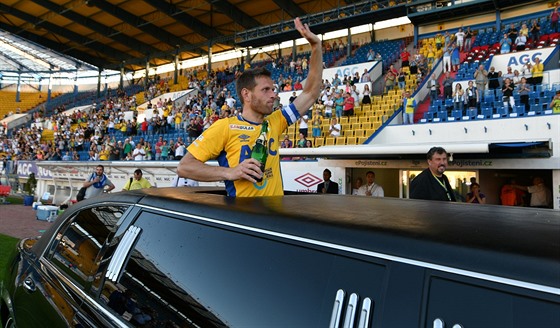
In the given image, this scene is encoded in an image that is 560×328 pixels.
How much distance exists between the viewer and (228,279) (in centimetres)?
156

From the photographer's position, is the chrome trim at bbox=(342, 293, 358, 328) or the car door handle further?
the car door handle

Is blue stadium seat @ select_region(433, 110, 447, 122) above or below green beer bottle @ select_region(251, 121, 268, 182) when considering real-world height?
→ above

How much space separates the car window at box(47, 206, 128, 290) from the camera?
7.24ft

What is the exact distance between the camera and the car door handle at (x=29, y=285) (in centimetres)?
257

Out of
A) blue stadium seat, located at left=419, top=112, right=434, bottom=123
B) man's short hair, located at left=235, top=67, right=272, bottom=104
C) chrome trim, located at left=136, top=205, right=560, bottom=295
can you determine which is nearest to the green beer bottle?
man's short hair, located at left=235, top=67, right=272, bottom=104

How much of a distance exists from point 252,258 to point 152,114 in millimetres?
28520

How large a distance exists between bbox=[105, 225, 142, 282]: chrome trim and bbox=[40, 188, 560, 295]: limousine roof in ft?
0.79

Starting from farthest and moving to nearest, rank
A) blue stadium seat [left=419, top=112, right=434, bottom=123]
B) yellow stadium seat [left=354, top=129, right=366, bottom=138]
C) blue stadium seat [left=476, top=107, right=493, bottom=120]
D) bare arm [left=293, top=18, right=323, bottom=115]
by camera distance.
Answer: yellow stadium seat [left=354, top=129, right=366, bottom=138]
blue stadium seat [left=419, top=112, right=434, bottom=123]
blue stadium seat [left=476, top=107, right=493, bottom=120]
bare arm [left=293, top=18, right=323, bottom=115]

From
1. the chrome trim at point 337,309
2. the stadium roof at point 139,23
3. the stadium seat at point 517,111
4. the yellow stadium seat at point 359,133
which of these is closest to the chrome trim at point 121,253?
the chrome trim at point 337,309

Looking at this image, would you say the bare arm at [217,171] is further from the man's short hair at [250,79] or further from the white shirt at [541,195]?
the white shirt at [541,195]

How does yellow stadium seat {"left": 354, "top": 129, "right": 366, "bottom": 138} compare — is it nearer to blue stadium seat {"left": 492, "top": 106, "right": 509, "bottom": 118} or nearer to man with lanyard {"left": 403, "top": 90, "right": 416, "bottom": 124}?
man with lanyard {"left": 403, "top": 90, "right": 416, "bottom": 124}

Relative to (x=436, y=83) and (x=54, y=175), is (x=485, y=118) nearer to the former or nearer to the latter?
(x=436, y=83)

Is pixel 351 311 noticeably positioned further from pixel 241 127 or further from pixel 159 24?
pixel 159 24

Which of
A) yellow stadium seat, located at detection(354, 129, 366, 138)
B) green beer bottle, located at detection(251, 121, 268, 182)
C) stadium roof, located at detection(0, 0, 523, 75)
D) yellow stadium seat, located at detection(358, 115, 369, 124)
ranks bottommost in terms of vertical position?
green beer bottle, located at detection(251, 121, 268, 182)
